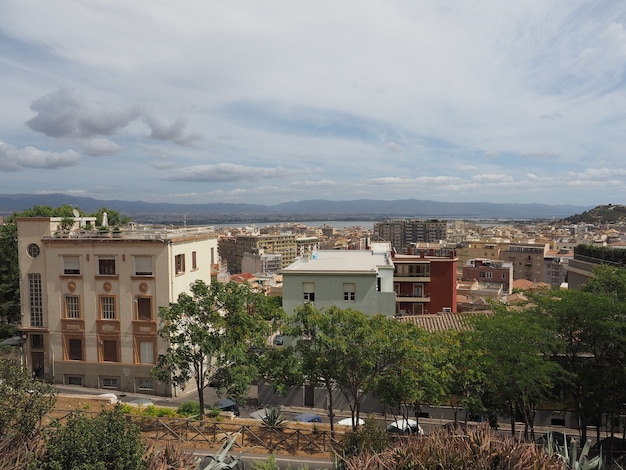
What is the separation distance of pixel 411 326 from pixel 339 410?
1424cm

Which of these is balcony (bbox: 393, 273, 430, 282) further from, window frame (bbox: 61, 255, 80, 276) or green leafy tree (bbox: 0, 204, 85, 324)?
green leafy tree (bbox: 0, 204, 85, 324)

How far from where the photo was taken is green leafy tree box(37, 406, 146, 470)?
1095 centimetres

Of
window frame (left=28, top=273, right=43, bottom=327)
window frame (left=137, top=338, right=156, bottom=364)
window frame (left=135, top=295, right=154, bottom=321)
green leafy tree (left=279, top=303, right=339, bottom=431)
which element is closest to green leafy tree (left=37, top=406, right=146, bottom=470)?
green leafy tree (left=279, top=303, right=339, bottom=431)

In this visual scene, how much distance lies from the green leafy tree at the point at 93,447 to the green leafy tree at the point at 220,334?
392 inches

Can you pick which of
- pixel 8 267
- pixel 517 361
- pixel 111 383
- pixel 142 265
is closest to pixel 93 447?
pixel 517 361

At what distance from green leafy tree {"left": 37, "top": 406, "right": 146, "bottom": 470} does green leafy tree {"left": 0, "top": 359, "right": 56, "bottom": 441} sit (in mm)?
2643

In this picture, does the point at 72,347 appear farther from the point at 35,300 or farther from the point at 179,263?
the point at 179,263

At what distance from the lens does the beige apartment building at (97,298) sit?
35562mm

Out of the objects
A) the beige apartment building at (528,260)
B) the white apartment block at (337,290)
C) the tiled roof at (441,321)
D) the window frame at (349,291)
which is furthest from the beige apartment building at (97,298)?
the beige apartment building at (528,260)

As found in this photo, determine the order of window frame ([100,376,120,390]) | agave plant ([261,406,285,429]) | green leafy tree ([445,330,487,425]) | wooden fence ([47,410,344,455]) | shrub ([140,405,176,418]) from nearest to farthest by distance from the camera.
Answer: wooden fence ([47,410,344,455]) → green leafy tree ([445,330,487,425]) → agave plant ([261,406,285,429]) → shrub ([140,405,176,418]) → window frame ([100,376,120,390])

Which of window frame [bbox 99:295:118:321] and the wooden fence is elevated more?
window frame [bbox 99:295:118:321]

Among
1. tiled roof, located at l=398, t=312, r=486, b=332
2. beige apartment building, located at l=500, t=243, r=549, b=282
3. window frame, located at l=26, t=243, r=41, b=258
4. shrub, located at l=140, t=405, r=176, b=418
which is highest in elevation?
window frame, located at l=26, t=243, r=41, b=258

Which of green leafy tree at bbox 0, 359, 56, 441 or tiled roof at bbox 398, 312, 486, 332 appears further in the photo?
tiled roof at bbox 398, 312, 486, 332

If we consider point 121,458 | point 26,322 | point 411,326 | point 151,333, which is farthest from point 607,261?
point 26,322
